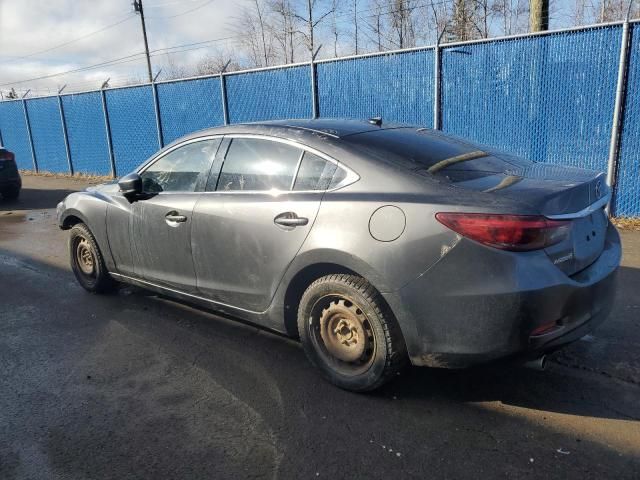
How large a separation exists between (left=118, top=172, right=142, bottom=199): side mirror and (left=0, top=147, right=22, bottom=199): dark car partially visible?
32.3 ft

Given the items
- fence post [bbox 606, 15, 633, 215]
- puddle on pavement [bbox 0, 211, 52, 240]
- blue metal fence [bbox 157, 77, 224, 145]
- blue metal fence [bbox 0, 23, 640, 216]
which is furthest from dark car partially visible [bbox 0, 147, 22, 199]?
fence post [bbox 606, 15, 633, 215]

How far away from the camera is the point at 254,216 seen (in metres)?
3.49

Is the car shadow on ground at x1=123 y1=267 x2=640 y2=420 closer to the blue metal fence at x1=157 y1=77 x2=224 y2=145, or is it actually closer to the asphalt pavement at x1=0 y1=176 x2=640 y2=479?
the asphalt pavement at x1=0 y1=176 x2=640 y2=479

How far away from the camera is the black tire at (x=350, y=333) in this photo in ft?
9.75

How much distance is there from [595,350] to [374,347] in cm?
169

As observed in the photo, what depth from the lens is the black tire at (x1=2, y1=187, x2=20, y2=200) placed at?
12.8 meters

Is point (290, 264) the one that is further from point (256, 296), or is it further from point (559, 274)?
point (559, 274)

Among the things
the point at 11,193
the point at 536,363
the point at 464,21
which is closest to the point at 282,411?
the point at 536,363

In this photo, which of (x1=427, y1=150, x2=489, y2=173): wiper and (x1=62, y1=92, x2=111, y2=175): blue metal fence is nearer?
(x1=427, y1=150, x2=489, y2=173): wiper

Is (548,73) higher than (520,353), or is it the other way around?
(548,73)

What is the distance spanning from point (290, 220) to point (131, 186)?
175 centimetres

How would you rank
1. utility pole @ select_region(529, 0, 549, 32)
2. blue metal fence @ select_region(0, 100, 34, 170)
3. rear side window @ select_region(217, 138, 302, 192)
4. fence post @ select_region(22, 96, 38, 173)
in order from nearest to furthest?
rear side window @ select_region(217, 138, 302, 192)
utility pole @ select_region(529, 0, 549, 32)
fence post @ select_region(22, 96, 38, 173)
blue metal fence @ select_region(0, 100, 34, 170)

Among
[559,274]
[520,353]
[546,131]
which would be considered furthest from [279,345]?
[546,131]

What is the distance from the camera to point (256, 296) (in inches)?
141
